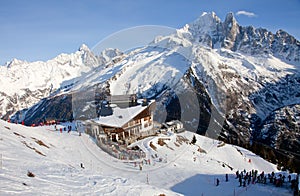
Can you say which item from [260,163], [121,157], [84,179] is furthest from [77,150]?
[260,163]

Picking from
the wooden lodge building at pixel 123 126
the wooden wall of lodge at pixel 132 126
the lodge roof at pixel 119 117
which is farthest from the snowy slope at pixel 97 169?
the lodge roof at pixel 119 117

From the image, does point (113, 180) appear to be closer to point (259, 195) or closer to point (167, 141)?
point (259, 195)

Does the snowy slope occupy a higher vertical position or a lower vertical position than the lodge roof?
lower

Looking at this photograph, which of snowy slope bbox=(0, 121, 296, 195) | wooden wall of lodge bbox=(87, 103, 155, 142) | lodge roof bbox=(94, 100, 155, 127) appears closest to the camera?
snowy slope bbox=(0, 121, 296, 195)

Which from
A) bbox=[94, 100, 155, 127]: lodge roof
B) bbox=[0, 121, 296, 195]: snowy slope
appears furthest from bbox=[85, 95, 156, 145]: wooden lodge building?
bbox=[0, 121, 296, 195]: snowy slope

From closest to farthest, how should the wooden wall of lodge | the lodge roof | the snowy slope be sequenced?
the snowy slope → the wooden wall of lodge → the lodge roof

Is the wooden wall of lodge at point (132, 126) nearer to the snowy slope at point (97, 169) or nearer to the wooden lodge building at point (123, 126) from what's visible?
the wooden lodge building at point (123, 126)

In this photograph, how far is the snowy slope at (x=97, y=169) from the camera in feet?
44.3

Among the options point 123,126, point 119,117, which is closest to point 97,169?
point 123,126

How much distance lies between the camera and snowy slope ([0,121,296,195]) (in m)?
13.5

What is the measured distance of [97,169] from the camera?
85.5ft

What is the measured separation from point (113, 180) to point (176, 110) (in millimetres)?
164787

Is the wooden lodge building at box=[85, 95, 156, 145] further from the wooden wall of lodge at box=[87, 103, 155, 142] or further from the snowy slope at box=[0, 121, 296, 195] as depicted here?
the snowy slope at box=[0, 121, 296, 195]

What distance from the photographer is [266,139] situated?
17875 centimetres
